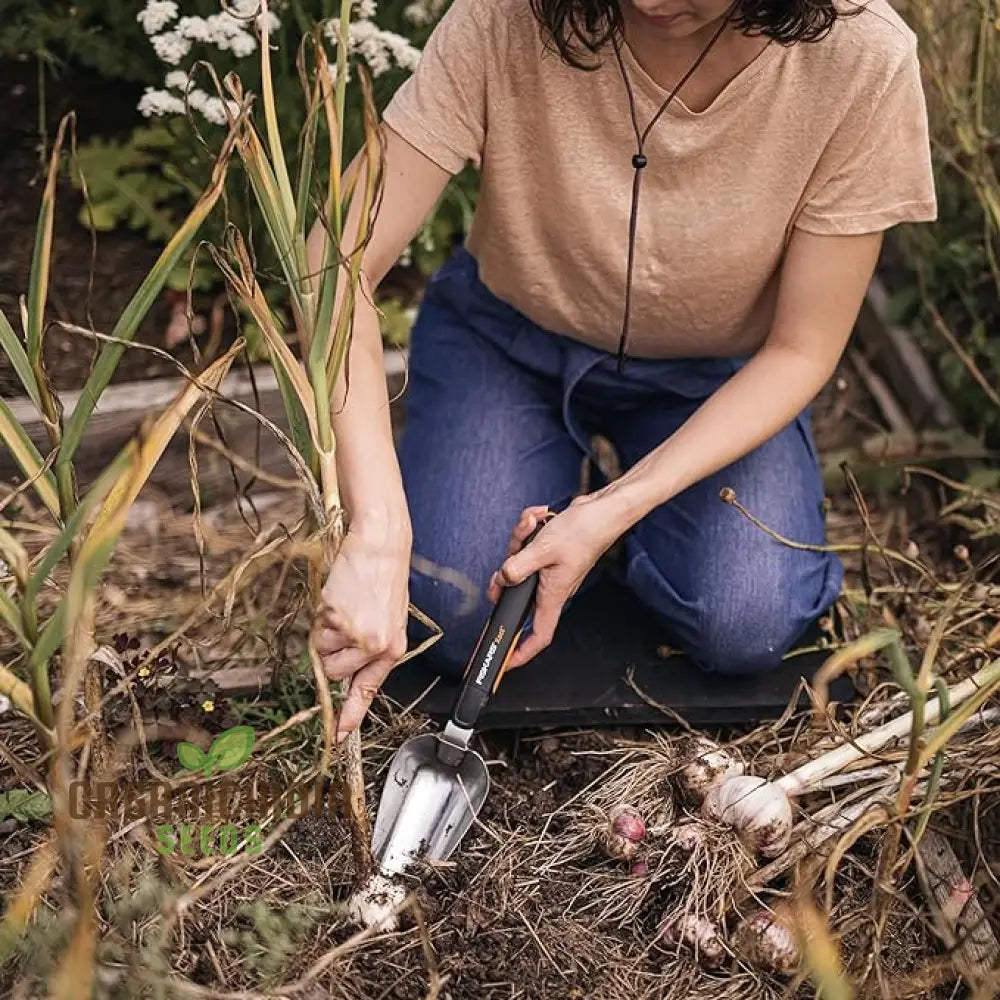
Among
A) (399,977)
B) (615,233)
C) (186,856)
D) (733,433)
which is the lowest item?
(399,977)

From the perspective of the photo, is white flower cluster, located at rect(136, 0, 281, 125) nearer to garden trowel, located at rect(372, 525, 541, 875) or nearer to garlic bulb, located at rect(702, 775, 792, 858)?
garden trowel, located at rect(372, 525, 541, 875)

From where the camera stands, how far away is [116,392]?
1788 mm

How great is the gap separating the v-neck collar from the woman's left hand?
0.42m

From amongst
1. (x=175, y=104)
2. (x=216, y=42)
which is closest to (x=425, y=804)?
(x=175, y=104)

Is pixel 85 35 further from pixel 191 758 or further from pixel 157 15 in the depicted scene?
pixel 191 758

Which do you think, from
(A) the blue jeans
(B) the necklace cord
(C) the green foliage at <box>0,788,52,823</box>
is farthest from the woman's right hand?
(B) the necklace cord

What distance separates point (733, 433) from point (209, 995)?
0.78m

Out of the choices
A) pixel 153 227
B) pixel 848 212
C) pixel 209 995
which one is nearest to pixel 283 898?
pixel 209 995

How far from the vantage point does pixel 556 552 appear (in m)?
1.26

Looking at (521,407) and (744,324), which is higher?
(744,324)

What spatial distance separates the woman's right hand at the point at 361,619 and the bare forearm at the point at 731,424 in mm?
259

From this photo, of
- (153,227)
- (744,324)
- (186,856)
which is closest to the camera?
(186,856)

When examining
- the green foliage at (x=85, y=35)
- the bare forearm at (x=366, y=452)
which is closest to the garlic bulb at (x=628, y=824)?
the bare forearm at (x=366, y=452)

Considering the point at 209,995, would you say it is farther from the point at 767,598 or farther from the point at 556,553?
the point at 767,598
